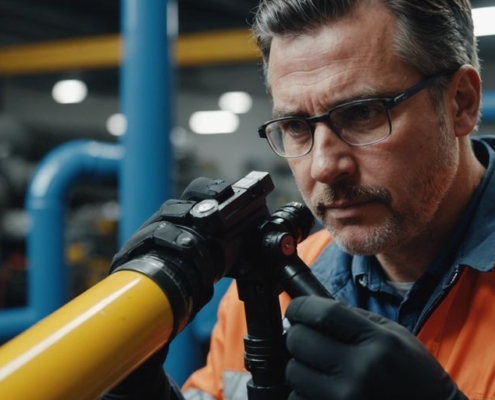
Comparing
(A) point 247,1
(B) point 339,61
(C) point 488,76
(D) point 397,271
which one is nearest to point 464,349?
(D) point 397,271

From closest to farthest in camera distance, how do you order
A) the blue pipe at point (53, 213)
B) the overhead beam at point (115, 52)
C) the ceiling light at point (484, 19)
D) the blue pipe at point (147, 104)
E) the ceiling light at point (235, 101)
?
the blue pipe at point (147, 104) → the blue pipe at point (53, 213) → the ceiling light at point (484, 19) → the overhead beam at point (115, 52) → the ceiling light at point (235, 101)

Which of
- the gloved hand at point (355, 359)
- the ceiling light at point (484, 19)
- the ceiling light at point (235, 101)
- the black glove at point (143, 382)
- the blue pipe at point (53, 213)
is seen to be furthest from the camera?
the ceiling light at point (235, 101)

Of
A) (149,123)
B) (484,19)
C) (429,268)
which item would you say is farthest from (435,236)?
(484,19)

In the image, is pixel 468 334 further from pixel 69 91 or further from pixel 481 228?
pixel 69 91

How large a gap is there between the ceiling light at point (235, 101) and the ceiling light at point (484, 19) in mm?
4898

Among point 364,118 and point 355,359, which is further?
point 364,118

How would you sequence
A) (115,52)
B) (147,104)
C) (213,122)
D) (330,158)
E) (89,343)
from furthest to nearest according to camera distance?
(213,122) → (115,52) → (147,104) → (330,158) → (89,343)

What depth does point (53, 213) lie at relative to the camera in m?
2.00

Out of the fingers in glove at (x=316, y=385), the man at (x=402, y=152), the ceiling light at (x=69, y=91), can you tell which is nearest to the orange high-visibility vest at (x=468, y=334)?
the man at (x=402, y=152)

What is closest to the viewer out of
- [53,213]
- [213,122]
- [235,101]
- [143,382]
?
[143,382]

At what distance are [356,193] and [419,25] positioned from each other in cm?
30

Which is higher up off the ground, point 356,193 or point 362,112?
point 362,112

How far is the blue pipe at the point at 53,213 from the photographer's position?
1.97m

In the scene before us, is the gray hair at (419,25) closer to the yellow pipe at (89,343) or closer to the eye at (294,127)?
the eye at (294,127)
